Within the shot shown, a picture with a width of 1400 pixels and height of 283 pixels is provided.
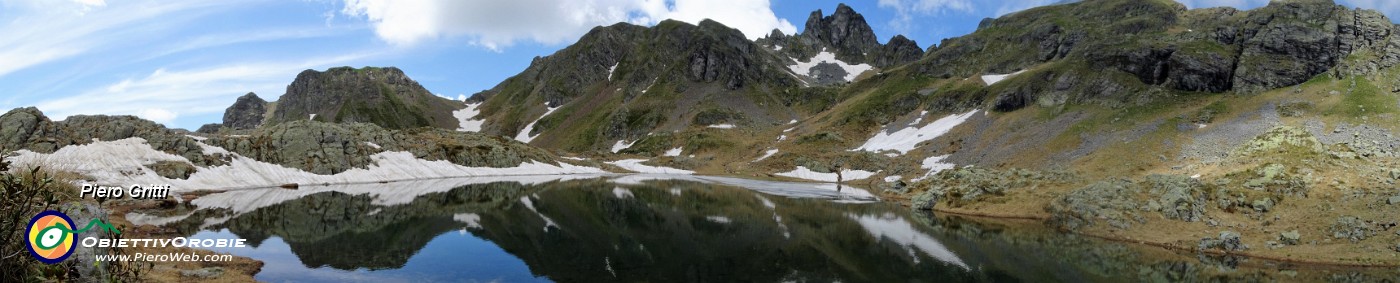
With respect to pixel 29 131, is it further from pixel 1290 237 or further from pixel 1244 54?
pixel 1244 54

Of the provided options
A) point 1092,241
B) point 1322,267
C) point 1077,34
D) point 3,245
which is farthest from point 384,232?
point 1077,34

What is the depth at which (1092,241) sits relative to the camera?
44.5 meters

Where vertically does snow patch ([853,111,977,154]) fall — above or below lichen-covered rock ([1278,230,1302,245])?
above

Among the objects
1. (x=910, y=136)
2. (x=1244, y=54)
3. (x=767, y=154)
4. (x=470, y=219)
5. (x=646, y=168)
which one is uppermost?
(x=1244, y=54)

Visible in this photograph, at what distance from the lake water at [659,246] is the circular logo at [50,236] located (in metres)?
10.9

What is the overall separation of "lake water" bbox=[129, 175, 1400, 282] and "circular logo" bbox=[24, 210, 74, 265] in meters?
10.9

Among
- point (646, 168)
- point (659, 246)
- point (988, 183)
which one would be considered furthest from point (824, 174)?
point (659, 246)

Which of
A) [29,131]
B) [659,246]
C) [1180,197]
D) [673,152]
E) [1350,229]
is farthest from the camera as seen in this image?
[673,152]

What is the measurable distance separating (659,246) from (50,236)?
27.2m

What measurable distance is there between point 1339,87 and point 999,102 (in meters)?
56.4

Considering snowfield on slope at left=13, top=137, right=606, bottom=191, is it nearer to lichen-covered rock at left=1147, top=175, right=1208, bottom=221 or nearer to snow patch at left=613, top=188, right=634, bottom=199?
snow patch at left=613, top=188, right=634, bottom=199

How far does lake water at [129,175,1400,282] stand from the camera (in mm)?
30000

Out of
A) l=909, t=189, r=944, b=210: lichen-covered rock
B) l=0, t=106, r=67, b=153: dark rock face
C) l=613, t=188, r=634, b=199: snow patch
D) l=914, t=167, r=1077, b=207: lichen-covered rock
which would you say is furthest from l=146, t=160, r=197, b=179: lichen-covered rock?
l=914, t=167, r=1077, b=207: lichen-covered rock

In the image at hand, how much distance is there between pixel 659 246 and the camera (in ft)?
125
